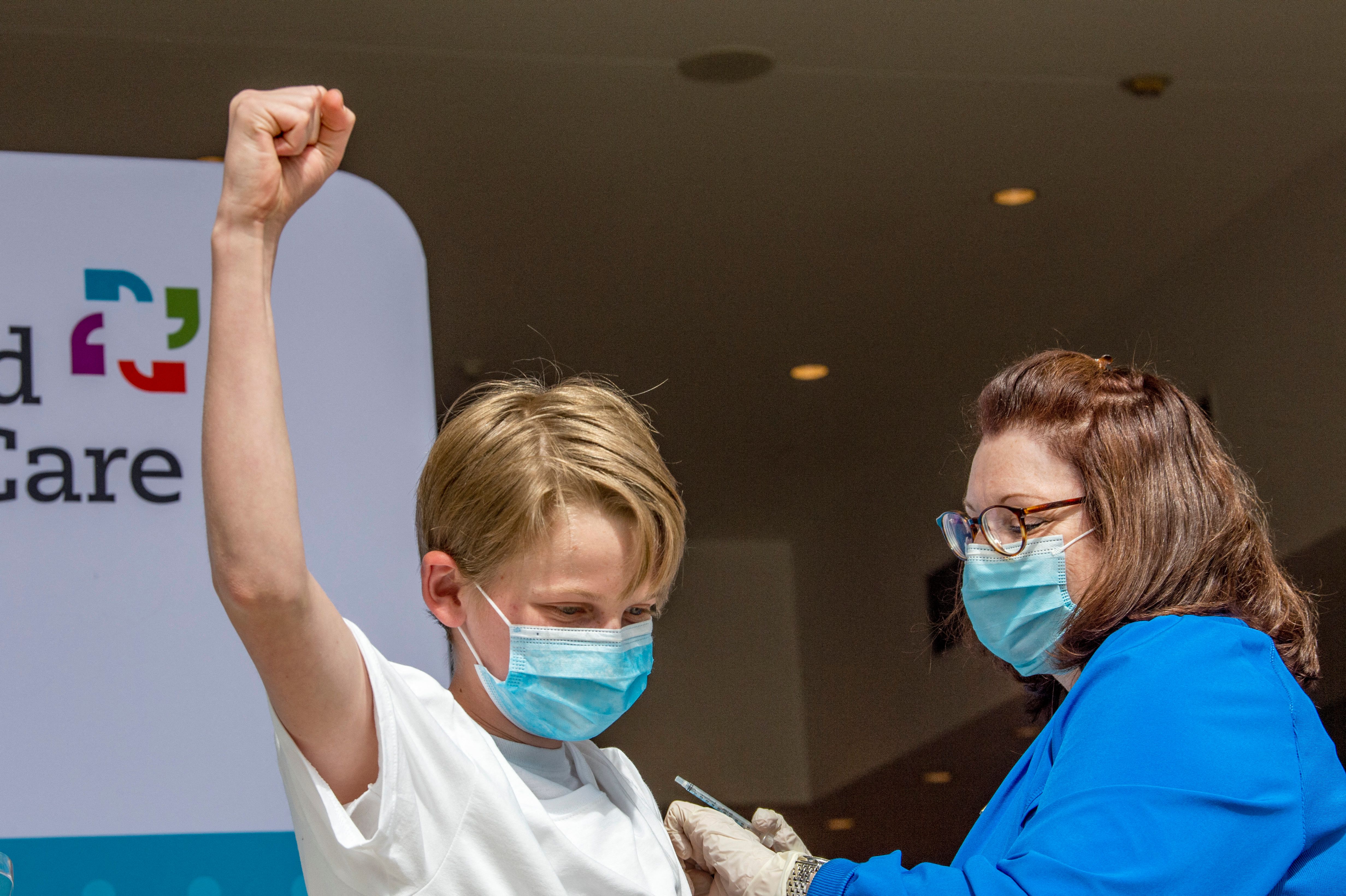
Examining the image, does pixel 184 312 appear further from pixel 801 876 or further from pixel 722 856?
pixel 801 876

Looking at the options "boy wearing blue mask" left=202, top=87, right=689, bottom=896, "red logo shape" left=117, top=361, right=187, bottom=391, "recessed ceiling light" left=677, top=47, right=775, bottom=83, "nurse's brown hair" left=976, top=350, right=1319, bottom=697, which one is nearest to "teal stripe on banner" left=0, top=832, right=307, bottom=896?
"red logo shape" left=117, top=361, right=187, bottom=391

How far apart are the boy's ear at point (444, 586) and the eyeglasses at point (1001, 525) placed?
2.51ft

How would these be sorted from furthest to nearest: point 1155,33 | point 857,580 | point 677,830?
point 1155,33 < point 857,580 < point 677,830

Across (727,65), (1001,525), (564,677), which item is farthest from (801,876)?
(727,65)

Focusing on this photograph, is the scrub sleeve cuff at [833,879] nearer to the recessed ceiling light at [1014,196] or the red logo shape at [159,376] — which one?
the red logo shape at [159,376]

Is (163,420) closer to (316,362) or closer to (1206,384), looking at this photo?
(316,362)

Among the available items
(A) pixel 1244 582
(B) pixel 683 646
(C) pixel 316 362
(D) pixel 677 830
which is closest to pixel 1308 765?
(A) pixel 1244 582

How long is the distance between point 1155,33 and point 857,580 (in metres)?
1.52

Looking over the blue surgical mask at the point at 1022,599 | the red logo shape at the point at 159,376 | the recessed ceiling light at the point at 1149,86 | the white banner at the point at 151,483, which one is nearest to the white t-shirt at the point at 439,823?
the blue surgical mask at the point at 1022,599

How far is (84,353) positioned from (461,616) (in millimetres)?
1294

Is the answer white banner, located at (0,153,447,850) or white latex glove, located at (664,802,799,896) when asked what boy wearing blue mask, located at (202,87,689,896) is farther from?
white banner, located at (0,153,447,850)

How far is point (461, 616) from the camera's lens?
5.22ft

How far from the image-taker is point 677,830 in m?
1.97

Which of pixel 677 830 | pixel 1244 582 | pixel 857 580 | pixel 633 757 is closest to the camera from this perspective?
pixel 1244 582
